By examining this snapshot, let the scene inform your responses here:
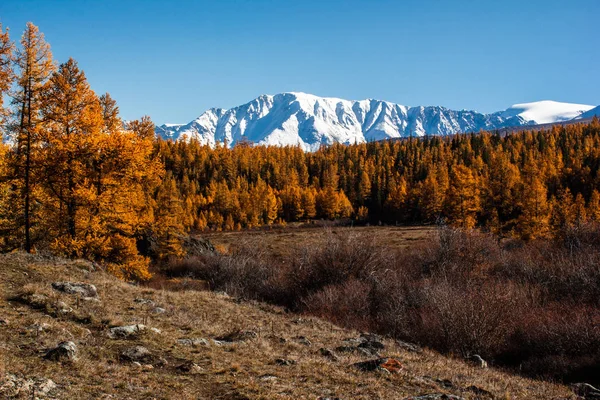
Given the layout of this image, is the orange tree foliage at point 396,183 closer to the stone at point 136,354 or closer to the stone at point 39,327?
the stone at point 136,354

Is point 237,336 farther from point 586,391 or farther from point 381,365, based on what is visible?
point 586,391

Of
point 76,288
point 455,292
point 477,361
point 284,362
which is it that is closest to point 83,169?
point 76,288

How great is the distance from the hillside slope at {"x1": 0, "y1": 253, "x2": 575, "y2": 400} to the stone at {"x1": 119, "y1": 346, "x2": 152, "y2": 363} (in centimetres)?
2

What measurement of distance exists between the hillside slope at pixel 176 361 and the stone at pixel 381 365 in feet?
0.59

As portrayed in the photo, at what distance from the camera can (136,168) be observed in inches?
781

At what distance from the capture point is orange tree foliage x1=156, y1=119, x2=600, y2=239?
199 ft

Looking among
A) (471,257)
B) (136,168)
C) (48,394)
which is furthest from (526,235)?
(48,394)

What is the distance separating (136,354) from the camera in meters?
8.01

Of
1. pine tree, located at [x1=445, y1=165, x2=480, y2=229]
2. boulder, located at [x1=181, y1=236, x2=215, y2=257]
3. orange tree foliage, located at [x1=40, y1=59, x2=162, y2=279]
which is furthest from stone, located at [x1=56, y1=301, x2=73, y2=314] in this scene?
pine tree, located at [x1=445, y1=165, x2=480, y2=229]

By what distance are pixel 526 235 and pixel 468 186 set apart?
9.98 meters

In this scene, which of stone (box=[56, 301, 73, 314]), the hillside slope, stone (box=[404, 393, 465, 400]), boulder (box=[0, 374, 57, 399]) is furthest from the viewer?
stone (box=[56, 301, 73, 314])

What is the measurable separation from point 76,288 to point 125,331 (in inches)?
164

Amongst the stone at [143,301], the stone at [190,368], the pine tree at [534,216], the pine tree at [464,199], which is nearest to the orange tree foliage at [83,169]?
the stone at [143,301]

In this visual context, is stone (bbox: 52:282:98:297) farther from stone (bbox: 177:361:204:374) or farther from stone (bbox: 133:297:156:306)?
stone (bbox: 177:361:204:374)
